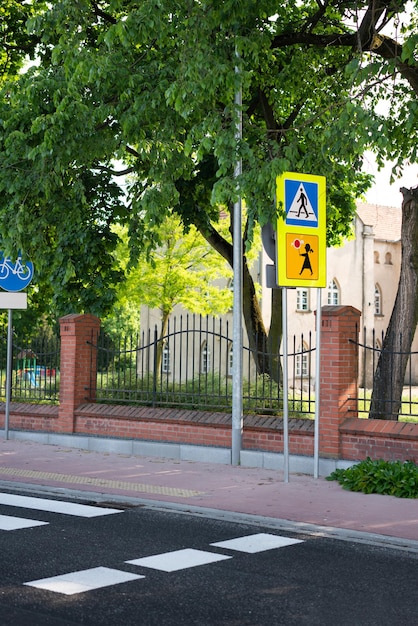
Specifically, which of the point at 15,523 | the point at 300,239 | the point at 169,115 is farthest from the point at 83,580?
the point at 169,115

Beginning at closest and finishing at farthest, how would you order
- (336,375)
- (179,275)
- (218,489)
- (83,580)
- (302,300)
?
(83,580) < (218,489) < (336,375) < (179,275) < (302,300)

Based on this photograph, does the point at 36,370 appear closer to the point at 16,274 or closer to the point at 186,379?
the point at 16,274

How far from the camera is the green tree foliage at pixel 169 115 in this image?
488 inches

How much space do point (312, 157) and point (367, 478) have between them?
4.67m

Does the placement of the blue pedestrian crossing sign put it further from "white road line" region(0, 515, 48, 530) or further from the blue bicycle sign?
the blue bicycle sign

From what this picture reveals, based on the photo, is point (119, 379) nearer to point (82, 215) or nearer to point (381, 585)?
point (82, 215)

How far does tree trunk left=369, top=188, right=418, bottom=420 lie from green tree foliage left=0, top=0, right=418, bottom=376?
1.22m

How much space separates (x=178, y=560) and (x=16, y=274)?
1028 centimetres

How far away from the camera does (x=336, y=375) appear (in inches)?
497

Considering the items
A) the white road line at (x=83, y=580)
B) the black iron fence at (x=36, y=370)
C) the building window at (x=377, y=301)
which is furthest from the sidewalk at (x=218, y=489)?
the building window at (x=377, y=301)

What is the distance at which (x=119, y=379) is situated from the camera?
16438 millimetres

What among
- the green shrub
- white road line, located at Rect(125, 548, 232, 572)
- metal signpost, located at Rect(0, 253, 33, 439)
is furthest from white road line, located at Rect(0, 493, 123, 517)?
metal signpost, located at Rect(0, 253, 33, 439)

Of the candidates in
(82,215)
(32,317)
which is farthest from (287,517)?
(32,317)

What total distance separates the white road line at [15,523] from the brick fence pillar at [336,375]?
4702 mm
